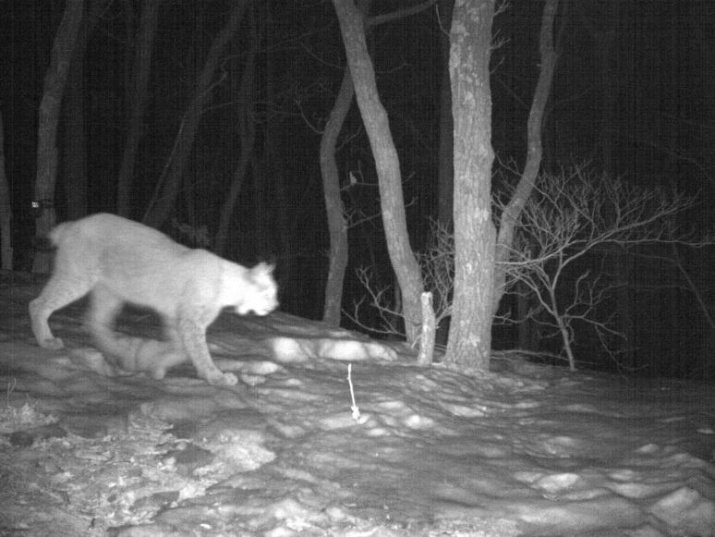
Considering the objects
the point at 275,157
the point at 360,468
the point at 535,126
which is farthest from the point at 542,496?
the point at 275,157

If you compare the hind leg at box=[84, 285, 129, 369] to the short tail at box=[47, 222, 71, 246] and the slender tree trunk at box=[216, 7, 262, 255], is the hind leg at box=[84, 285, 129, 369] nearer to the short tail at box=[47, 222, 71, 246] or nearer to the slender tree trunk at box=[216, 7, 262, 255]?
the short tail at box=[47, 222, 71, 246]

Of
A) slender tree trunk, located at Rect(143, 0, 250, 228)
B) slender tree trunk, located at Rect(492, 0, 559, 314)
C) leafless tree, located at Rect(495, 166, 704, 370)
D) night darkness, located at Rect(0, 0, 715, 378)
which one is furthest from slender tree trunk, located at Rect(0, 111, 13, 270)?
leafless tree, located at Rect(495, 166, 704, 370)

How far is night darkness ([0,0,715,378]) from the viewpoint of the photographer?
2134cm

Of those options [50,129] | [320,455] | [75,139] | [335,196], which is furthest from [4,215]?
[320,455]

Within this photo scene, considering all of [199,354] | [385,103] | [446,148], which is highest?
[385,103]

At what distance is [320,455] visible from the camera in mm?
5430

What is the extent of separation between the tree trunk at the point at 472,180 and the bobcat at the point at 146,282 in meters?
3.14

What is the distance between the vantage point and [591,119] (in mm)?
25250

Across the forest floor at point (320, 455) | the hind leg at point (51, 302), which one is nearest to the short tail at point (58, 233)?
the hind leg at point (51, 302)

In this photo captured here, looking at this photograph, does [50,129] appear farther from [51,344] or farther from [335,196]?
[51,344]

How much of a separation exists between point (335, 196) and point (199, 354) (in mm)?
8854

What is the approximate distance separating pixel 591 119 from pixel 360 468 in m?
22.7

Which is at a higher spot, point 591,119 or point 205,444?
point 591,119

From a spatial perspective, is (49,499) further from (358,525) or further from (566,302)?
(566,302)
